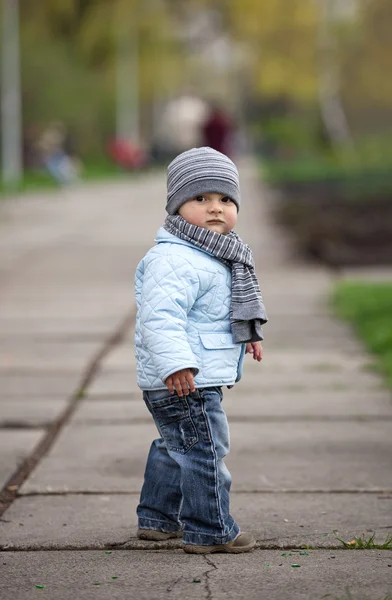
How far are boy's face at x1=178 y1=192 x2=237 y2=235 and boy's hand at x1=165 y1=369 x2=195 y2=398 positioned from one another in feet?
1.74

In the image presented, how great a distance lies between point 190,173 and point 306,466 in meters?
1.76

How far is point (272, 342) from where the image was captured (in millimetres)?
9086

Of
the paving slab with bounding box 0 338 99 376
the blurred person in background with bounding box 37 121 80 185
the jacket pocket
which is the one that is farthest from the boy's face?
the blurred person in background with bounding box 37 121 80 185

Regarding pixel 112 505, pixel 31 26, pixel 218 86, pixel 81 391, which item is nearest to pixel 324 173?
pixel 81 391

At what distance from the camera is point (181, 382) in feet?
13.4

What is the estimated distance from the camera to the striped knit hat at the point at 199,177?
4273mm

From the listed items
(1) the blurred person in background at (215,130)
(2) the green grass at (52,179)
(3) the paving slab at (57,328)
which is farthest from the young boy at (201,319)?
(2) the green grass at (52,179)

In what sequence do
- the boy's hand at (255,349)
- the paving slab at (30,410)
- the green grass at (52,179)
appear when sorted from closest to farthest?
the boy's hand at (255,349) < the paving slab at (30,410) < the green grass at (52,179)

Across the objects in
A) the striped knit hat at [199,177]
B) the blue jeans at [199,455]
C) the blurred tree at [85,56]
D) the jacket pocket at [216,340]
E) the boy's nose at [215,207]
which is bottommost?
the blue jeans at [199,455]

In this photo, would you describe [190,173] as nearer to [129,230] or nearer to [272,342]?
[272,342]

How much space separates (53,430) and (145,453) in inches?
28.1

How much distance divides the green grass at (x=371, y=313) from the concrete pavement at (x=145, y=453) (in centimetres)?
12

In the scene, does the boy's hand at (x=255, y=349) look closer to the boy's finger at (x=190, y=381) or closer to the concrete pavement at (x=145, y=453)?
the boy's finger at (x=190, y=381)

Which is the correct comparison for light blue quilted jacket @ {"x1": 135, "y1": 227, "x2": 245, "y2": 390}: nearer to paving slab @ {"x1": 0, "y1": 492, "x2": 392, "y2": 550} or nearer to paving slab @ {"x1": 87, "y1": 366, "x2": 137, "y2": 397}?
paving slab @ {"x1": 0, "y1": 492, "x2": 392, "y2": 550}
